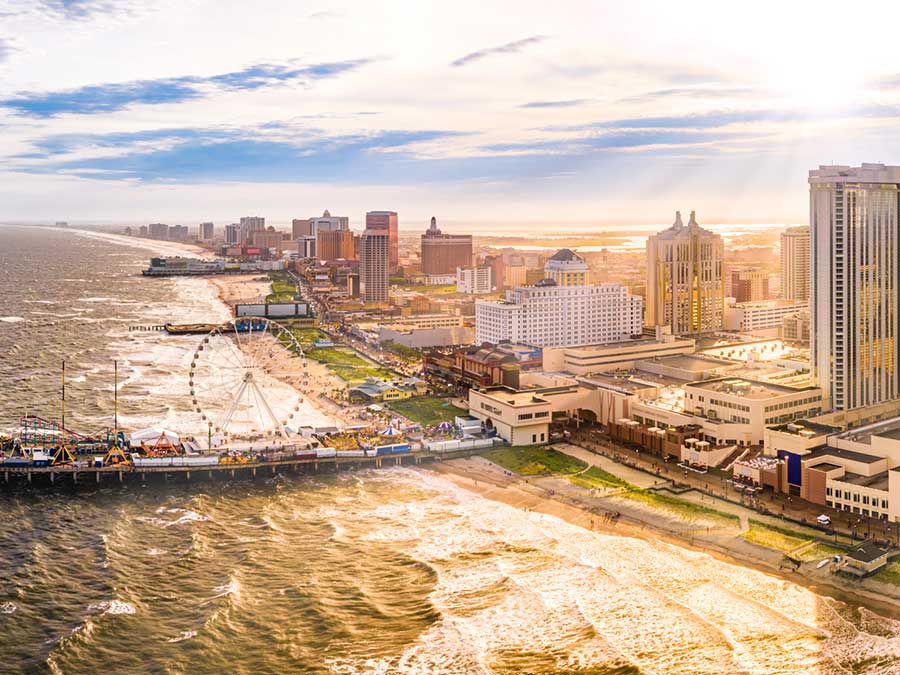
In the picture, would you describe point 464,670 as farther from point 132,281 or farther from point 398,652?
point 132,281

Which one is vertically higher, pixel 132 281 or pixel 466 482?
pixel 132 281

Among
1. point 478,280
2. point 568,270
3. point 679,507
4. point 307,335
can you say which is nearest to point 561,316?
point 568,270

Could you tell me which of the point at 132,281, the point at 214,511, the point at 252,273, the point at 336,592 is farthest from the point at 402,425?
the point at 252,273

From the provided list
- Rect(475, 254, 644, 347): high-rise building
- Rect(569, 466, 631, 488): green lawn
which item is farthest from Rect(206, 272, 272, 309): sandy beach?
Rect(569, 466, 631, 488): green lawn

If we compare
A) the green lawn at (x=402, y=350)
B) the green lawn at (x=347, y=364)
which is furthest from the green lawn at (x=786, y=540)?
the green lawn at (x=402, y=350)

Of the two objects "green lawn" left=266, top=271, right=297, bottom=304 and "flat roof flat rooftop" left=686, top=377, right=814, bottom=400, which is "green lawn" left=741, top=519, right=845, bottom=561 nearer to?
"flat roof flat rooftop" left=686, top=377, right=814, bottom=400

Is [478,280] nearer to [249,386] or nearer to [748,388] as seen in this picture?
[249,386]
